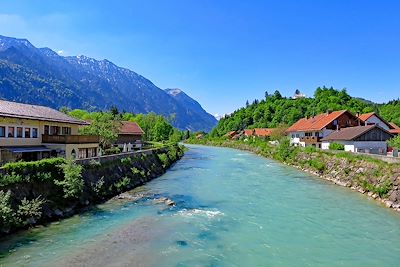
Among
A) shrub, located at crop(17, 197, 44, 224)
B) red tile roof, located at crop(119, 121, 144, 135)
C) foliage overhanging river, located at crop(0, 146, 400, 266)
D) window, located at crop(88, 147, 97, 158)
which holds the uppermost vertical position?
red tile roof, located at crop(119, 121, 144, 135)

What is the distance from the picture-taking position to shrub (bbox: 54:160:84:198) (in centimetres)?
2127

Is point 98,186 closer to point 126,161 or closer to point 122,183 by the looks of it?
point 122,183

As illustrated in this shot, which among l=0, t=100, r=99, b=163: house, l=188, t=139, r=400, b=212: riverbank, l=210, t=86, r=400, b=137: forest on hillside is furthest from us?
l=210, t=86, r=400, b=137: forest on hillside

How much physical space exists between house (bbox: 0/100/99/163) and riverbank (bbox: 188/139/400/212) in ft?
78.2

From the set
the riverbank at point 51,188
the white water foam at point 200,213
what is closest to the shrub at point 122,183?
the riverbank at point 51,188

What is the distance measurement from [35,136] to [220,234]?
19044 millimetres

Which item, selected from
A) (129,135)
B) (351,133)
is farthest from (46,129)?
(351,133)

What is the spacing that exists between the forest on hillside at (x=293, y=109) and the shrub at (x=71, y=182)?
8620 centimetres

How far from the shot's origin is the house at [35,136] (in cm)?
2500

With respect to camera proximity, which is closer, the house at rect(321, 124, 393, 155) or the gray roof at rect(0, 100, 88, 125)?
the gray roof at rect(0, 100, 88, 125)

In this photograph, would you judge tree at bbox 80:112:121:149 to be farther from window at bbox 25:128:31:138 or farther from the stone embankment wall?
the stone embankment wall

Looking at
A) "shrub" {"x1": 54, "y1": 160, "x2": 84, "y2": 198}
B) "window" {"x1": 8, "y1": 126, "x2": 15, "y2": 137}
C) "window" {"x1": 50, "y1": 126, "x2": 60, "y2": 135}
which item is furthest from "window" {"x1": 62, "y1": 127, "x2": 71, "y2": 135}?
"shrub" {"x1": 54, "y1": 160, "x2": 84, "y2": 198}

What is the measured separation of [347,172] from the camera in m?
34.9

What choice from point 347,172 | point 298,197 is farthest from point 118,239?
point 347,172
